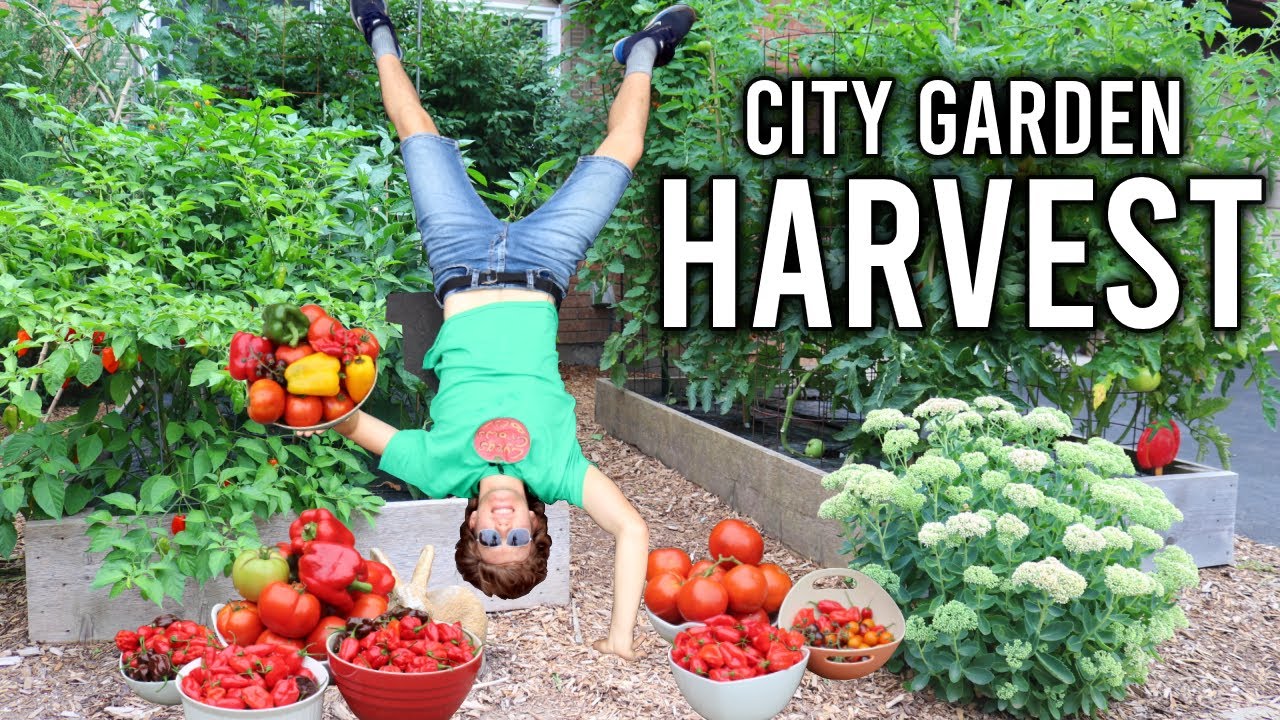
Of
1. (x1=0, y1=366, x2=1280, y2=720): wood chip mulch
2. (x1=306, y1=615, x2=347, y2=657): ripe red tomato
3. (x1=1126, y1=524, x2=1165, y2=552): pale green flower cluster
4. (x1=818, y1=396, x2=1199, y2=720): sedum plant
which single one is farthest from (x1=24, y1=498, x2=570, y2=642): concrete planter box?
(x1=1126, y1=524, x2=1165, y2=552): pale green flower cluster

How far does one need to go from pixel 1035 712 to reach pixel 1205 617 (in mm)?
1408

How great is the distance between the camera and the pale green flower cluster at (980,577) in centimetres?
264

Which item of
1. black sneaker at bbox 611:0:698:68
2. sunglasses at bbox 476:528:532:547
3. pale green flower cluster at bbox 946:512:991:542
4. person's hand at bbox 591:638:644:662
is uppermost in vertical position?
black sneaker at bbox 611:0:698:68

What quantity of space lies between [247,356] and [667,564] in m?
1.42

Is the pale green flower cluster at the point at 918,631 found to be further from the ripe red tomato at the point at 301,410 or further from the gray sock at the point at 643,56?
the gray sock at the point at 643,56

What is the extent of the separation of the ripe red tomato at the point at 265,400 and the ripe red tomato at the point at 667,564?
1.28 m

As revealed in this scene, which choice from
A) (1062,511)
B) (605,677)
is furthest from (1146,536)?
(605,677)

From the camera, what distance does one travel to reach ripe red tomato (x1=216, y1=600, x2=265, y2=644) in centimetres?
278

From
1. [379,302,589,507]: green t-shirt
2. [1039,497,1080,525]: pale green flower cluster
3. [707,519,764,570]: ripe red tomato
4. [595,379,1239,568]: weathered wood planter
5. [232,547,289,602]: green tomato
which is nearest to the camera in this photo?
[379,302,589,507]: green t-shirt

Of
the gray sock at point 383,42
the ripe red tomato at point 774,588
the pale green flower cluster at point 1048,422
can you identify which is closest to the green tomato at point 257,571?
the ripe red tomato at point 774,588

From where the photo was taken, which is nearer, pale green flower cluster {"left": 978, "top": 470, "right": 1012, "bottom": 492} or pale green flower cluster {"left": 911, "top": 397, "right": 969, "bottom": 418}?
pale green flower cluster {"left": 978, "top": 470, "right": 1012, "bottom": 492}

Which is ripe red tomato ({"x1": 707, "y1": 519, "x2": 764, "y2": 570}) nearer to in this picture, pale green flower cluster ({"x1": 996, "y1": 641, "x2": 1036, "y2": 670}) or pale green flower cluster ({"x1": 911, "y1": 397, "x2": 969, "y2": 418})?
pale green flower cluster ({"x1": 911, "y1": 397, "x2": 969, "y2": 418})

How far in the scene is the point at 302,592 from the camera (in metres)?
2.79

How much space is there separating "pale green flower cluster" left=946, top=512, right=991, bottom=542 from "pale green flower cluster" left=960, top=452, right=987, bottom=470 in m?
0.20
